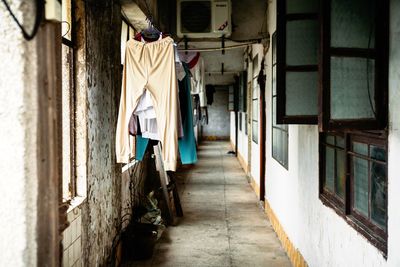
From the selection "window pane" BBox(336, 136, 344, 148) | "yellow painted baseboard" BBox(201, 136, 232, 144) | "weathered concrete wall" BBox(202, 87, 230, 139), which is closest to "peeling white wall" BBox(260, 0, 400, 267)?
"window pane" BBox(336, 136, 344, 148)

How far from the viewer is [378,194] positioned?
2.84 meters

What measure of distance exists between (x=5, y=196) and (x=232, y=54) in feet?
35.0

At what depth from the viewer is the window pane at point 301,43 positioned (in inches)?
138

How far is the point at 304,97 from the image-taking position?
351 centimetres

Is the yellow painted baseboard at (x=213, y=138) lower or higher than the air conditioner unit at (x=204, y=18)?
lower

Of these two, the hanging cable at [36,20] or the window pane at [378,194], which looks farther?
the window pane at [378,194]

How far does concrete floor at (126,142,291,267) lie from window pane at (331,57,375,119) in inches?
126

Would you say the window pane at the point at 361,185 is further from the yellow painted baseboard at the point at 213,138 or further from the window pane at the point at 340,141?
the yellow painted baseboard at the point at 213,138

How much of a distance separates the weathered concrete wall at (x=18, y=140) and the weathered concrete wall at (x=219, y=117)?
24736mm

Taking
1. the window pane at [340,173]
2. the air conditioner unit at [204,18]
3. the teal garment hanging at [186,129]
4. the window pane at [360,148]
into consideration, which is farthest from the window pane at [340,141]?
the air conditioner unit at [204,18]

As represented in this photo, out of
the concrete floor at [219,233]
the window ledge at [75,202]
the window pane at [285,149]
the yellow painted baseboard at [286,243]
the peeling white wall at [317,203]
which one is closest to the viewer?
the peeling white wall at [317,203]

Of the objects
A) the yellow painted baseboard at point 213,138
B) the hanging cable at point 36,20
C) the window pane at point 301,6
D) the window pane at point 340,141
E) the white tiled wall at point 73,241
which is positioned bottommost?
the yellow painted baseboard at point 213,138

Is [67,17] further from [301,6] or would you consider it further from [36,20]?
[36,20]

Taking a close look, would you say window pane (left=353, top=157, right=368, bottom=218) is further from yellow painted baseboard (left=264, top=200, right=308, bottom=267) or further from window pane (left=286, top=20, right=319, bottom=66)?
yellow painted baseboard (left=264, top=200, right=308, bottom=267)
